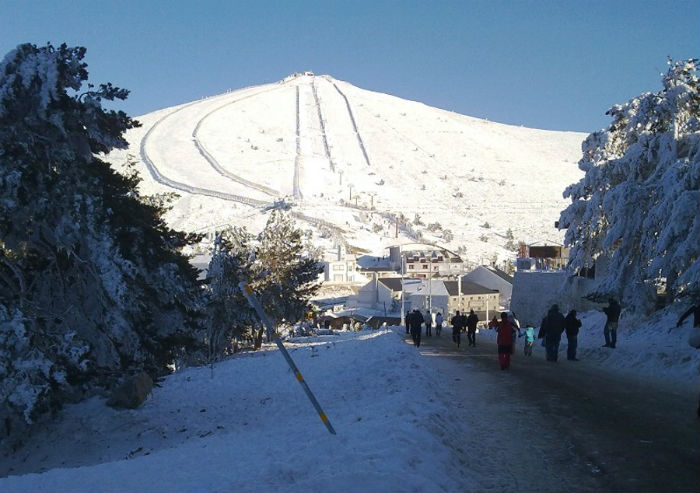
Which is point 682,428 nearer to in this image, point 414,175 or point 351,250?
point 351,250

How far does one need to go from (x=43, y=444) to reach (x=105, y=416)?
4.66 ft

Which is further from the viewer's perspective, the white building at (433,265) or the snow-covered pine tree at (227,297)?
the white building at (433,265)

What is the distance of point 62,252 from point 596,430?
39.6 ft

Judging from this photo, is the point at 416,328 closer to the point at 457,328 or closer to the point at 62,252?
the point at 457,328

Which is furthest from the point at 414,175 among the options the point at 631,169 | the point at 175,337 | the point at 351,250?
the point at 175,337

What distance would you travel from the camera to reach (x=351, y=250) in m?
105

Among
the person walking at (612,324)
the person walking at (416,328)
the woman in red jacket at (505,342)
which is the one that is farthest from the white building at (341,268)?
the woman in red jacket at (505,342)

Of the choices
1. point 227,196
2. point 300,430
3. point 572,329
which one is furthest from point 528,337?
point 227,196

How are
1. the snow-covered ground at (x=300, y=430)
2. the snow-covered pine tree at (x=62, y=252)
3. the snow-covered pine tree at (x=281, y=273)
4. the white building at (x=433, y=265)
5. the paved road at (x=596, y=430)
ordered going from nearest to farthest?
the paved road at (x=596, y=430)
the snow-covered ground at (x=300, y=430)
the snow-covered pine tree at (x=62, y=252)
the snow-covered pine tree at (x=281, y=273)
the white building at (x=433, y=265)

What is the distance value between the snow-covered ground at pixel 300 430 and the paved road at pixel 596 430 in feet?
0.87

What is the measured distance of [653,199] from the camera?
2402 centimetres

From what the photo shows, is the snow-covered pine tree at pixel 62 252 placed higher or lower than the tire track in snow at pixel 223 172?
lower

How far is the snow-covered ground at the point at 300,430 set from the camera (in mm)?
7117

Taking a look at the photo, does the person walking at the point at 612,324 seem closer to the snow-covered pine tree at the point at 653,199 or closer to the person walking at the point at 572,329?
the person walking at the point at 572,329
